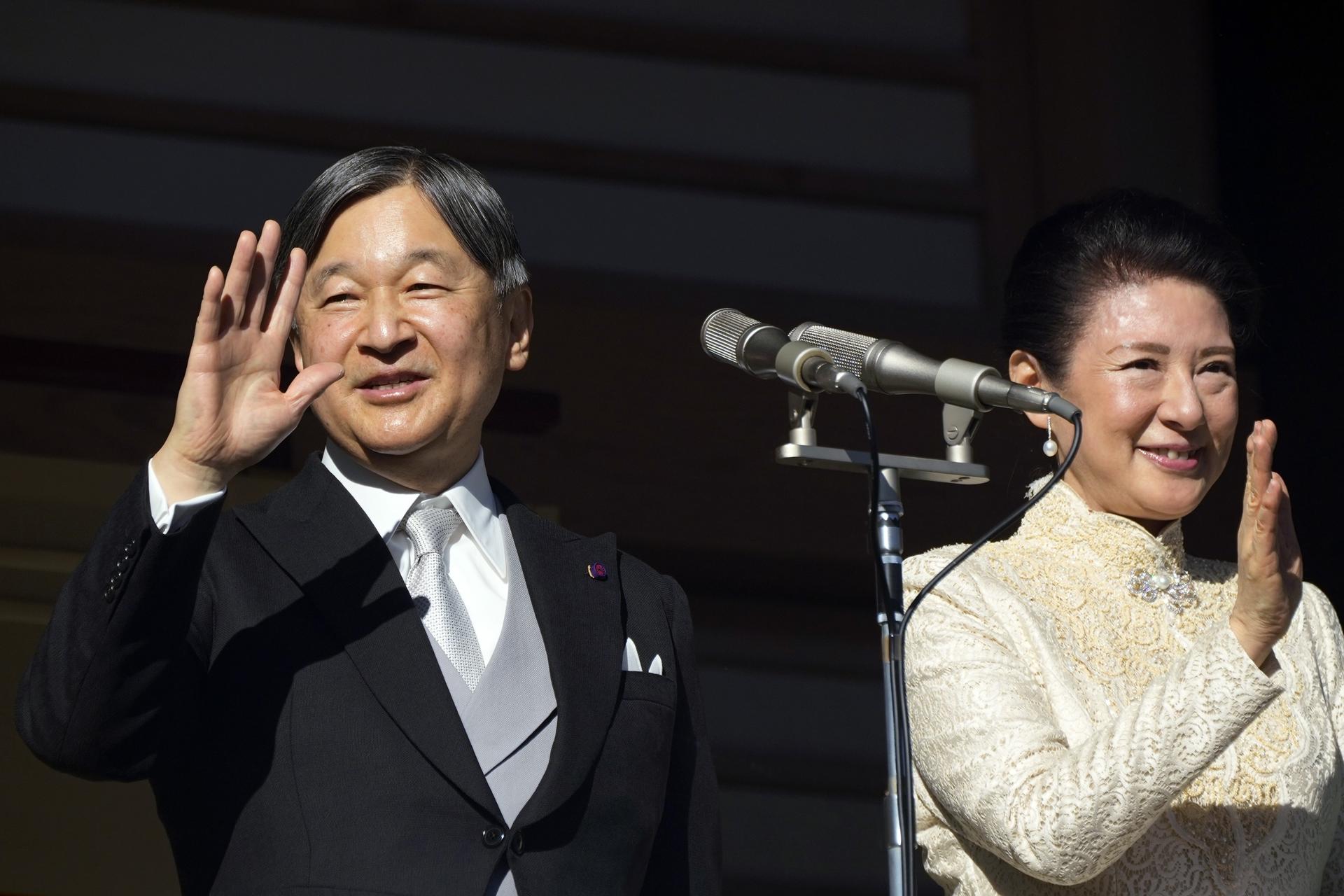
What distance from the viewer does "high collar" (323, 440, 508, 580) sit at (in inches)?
94.3

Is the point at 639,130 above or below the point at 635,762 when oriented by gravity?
above

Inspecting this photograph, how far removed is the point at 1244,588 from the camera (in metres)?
2.15

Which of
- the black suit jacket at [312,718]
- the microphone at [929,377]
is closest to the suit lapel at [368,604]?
the black suit jacket at [312,718]

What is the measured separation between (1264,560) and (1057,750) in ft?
1.07

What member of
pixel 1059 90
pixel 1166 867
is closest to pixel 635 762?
pixel 1166 867

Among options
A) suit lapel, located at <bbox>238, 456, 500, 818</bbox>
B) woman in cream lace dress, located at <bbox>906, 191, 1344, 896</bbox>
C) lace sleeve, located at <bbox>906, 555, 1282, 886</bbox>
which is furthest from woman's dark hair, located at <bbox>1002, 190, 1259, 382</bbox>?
suit lapel, located at <bbox>238, 456, 500, 818</bbox>

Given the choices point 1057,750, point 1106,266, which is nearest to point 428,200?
point 1106,266

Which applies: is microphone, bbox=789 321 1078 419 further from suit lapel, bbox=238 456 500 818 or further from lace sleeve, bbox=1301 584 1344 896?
lace sleeve, bbox=1301 584 1344 896

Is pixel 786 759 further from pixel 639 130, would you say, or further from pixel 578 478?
pixel 639 130

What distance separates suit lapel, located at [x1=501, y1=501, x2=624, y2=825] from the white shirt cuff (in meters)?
0.48

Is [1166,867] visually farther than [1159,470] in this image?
No

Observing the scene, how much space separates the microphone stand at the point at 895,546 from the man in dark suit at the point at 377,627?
1.40 feet

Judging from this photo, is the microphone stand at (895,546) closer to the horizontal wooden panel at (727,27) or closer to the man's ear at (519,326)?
the man's ear at (519,326)

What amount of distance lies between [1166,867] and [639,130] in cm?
239
